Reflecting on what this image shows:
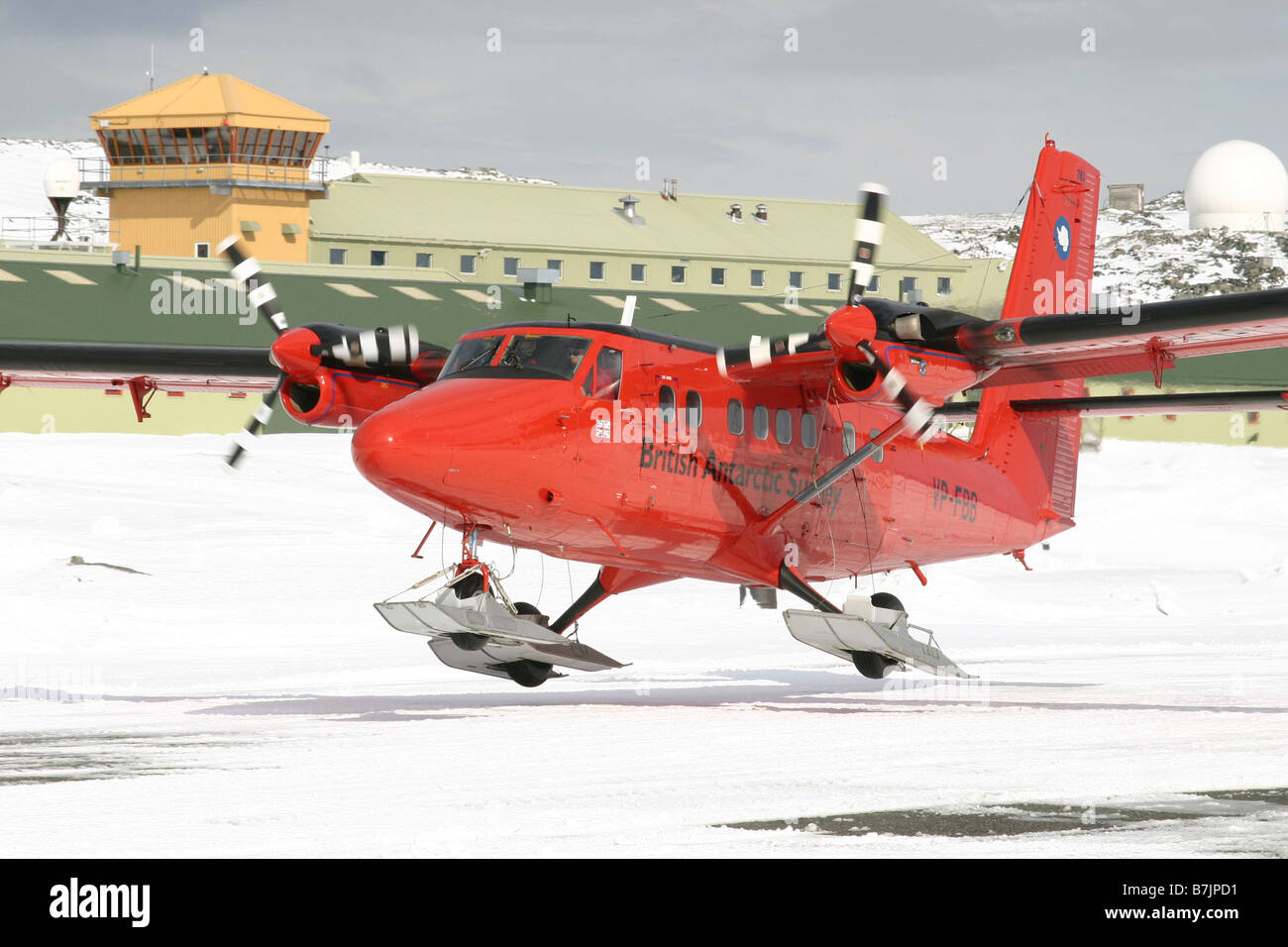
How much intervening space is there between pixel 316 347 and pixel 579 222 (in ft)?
211

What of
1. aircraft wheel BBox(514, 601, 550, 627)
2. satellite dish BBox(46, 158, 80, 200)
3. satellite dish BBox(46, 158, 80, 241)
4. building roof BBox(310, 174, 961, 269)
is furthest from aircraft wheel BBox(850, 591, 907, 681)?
satellite dish BBox(46, 158, 80, 200)

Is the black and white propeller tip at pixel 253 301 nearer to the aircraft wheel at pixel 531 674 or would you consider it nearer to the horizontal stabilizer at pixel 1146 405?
the aircraft wheel at pixel 531 674

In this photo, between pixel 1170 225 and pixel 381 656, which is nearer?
pixel 381 656

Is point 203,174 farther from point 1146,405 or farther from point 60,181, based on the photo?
point 1146,405

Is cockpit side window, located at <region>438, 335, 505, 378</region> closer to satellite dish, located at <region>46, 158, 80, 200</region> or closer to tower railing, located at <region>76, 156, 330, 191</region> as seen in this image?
tower railing, located at <region>76, 156, 330, 191</region>

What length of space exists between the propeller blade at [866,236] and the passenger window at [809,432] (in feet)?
5.78

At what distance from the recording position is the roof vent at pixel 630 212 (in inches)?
3282

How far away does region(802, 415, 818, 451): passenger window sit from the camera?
59.2 feet

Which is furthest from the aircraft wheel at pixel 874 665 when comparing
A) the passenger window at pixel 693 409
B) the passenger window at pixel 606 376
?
the passenger window at pixel 606 376

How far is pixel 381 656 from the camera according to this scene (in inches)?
915
